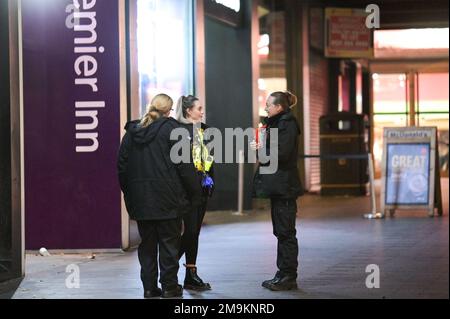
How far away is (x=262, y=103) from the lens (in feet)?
58.7

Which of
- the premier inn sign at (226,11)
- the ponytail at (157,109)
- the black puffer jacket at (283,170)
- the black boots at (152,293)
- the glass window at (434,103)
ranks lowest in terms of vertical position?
the black boots at (152,293)

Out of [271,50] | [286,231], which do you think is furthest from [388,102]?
[286,231]

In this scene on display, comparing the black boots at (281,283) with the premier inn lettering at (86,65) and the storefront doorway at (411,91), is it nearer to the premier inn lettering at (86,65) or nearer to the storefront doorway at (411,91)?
the premier inn lettering at (86,65)

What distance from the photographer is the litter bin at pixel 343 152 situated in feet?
65.8

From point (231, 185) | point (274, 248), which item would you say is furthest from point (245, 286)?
point (231, 185)

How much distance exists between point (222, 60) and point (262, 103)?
208 cm

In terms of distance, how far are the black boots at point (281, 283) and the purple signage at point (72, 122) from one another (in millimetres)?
3067

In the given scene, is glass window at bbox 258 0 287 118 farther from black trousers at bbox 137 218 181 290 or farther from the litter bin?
black trousers at bbox 137 218 181 290

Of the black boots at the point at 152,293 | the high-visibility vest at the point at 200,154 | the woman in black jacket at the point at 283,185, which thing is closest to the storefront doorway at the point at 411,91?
the woman in black jacket at the point at 283,185

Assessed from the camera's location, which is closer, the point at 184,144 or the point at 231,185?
the point at 184,144

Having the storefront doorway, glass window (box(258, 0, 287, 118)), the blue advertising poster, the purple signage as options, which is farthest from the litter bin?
the purple signage

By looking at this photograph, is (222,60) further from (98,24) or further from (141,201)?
(141,201)

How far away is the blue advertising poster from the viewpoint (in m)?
14.2

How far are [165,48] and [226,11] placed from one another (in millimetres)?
3620
